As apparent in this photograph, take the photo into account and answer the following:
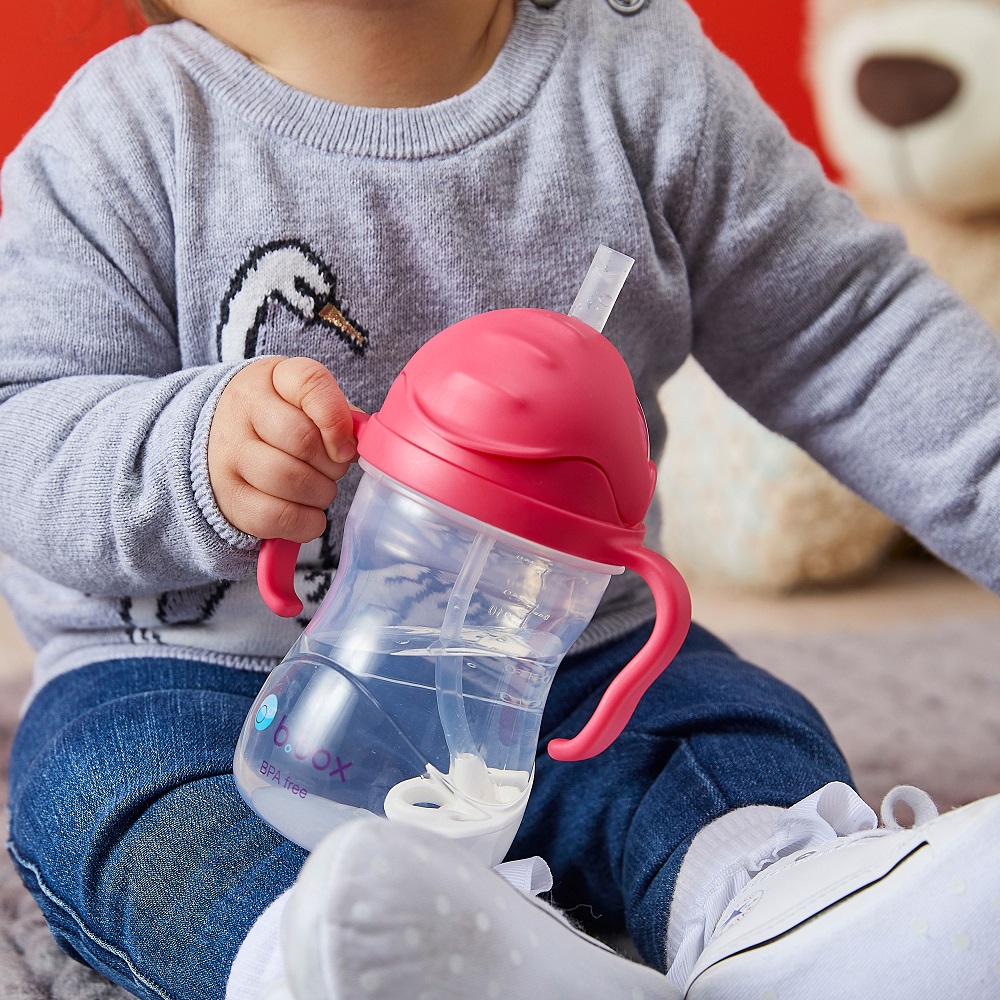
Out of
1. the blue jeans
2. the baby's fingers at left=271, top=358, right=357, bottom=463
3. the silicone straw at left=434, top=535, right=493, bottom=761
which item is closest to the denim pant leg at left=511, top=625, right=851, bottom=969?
the blue jeans

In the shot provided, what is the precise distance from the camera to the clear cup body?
1.62ft

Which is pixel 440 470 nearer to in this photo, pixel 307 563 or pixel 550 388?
pixel 550 388

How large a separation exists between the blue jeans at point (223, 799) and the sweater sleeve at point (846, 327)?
155 millimetres

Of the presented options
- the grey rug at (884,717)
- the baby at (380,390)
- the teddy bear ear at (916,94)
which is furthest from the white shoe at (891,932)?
the teddy bear ear at (916,94)

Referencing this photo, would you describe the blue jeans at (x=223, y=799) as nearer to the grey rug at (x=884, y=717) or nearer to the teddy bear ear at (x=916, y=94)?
the grey rug at (x=884, y=717)

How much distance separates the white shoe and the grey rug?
34cm

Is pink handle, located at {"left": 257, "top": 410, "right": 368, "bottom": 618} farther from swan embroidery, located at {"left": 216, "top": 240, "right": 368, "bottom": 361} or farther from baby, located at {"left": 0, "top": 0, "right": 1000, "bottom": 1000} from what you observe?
swan embroidery, located at {"left": 216, "top": 240, "right": 368, "bottom": 361}

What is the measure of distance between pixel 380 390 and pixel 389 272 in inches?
2.7

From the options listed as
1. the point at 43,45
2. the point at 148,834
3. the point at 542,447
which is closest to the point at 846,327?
the point at 542,447

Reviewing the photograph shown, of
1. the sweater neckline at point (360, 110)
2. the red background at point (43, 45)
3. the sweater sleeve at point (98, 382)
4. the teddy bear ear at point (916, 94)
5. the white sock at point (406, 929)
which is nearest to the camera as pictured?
the white sock at point (406, 929)

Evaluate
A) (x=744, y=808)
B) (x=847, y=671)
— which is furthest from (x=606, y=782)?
(x=847, y=671)

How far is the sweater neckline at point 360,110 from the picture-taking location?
2.26ft

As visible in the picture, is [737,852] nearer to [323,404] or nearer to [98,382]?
[323,404]

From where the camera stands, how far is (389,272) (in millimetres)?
685
